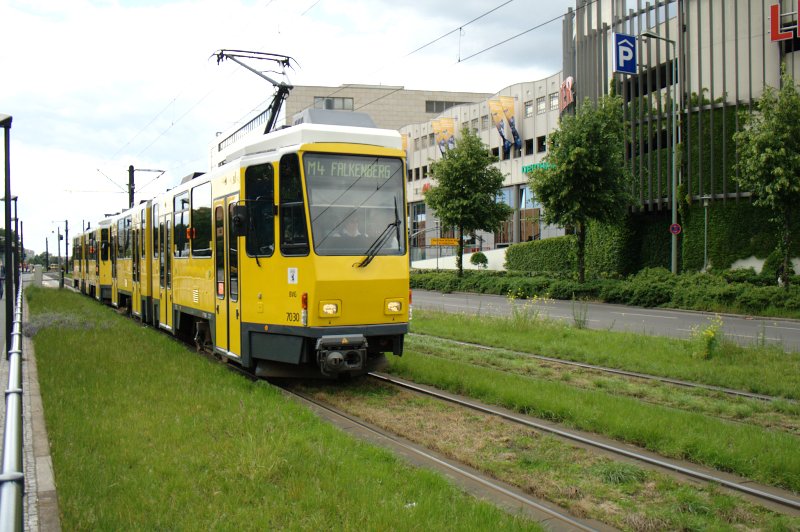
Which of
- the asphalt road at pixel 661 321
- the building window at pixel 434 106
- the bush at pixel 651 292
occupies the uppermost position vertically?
the building window at pixel 434 106

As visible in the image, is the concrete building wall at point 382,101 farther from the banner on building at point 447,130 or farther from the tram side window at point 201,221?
the tram side window at point 201,221

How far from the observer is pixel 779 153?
74.9 feet

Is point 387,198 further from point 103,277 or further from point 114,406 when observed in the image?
point 103,277

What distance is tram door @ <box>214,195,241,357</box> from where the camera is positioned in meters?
10.4

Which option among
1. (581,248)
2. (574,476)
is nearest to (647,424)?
(574,476)

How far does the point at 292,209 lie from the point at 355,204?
33.1 inches

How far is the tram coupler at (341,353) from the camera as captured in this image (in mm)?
9195

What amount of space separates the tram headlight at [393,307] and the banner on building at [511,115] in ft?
177

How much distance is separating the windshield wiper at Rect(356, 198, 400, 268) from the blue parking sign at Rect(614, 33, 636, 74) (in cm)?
3075

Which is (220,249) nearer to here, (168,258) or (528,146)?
(168,258)

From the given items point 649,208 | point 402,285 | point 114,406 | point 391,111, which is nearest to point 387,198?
point 402,285

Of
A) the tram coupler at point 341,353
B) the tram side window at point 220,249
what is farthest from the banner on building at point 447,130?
the tram coupler at point 341,353

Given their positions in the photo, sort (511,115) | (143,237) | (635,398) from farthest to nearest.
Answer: (511,115), (143,237), (635,398)

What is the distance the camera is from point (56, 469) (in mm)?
5977
